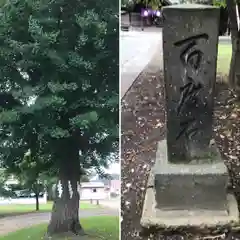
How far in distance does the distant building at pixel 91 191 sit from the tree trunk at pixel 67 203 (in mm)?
29

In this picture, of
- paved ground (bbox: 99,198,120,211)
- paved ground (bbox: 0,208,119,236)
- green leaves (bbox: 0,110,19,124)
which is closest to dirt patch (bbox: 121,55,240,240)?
paved ground (bbox: 99,198,120,211)

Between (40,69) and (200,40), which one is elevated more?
(200,40)

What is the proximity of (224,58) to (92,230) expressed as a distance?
1.05 metres

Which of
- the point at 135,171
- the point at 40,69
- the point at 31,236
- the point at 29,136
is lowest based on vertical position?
the point at 31,236

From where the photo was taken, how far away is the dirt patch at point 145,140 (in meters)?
1.62

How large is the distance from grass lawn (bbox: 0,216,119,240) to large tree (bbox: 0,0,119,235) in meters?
0.24

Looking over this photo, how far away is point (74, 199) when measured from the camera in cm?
173

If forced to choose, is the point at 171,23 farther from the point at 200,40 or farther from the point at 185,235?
the point at 185,235

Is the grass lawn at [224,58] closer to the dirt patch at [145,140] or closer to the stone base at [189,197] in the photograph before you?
the dirt patch at [145,140]

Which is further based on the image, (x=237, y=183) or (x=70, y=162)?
(x=237, y=183)

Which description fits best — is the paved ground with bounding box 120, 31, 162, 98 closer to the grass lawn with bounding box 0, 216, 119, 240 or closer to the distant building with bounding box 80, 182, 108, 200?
the distant building with bounding box 80, 182, 108, 200

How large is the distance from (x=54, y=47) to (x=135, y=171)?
62 centimetres

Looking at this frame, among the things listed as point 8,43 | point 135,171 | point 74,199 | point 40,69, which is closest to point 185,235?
point 135,171

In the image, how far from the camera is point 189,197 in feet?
5.33
